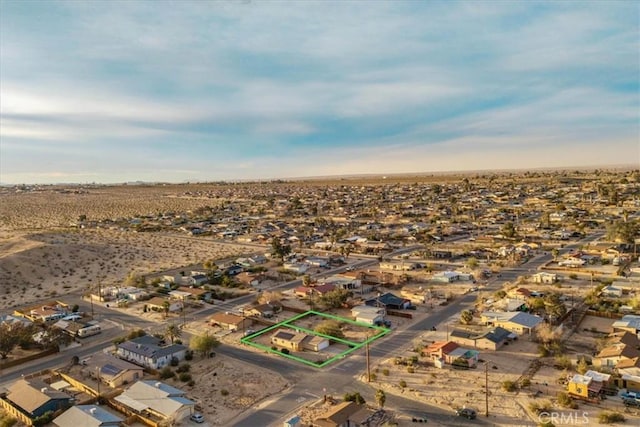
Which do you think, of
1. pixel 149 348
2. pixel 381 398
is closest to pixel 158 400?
pixel 149 348

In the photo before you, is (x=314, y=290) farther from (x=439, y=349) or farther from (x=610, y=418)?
(x=610, y=418)

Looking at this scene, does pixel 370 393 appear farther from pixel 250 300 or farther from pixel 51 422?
pixel 250 300

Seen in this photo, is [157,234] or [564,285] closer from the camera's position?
[564,285]

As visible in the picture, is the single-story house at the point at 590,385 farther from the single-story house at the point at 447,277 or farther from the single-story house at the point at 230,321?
the single-story house at the point at 447,277

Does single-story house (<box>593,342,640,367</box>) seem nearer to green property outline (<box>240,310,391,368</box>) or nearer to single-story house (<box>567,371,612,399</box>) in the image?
single-story house (<box>567,371,612,399</box>)

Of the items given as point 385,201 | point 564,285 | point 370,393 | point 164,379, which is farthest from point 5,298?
point 385,201

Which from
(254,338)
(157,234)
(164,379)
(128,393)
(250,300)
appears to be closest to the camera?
(128,393)

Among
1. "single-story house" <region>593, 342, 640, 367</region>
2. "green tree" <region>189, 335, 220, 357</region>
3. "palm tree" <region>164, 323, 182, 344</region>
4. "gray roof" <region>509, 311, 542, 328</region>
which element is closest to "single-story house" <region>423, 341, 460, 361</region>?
"gray roof" <region>509, 311, 542, 328</region>
